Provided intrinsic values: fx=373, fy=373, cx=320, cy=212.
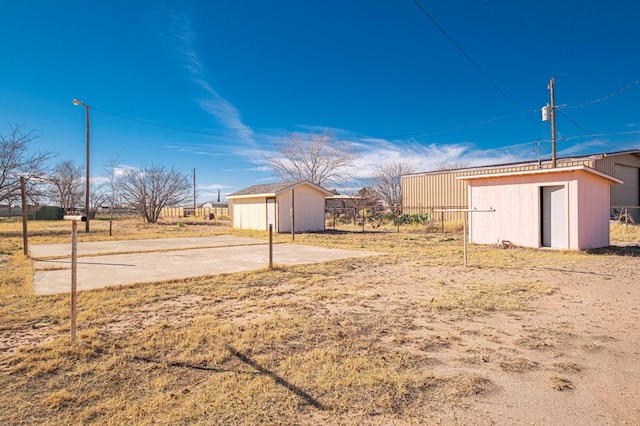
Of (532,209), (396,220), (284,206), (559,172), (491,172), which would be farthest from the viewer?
(491,172)

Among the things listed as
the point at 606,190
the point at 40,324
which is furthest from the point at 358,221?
the point at 40,324

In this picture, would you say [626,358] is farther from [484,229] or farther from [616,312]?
[484,229]

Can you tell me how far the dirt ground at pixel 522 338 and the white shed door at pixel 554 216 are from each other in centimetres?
426

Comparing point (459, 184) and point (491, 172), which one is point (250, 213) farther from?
point (491, 172)

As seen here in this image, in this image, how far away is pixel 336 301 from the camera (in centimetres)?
546

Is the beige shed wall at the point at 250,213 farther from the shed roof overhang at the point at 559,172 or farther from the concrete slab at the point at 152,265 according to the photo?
the shed roof overhang at the point at 559,172

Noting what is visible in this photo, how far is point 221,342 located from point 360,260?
6391mm

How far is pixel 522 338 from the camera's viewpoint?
3846mm

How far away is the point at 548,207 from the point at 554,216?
1.07ft

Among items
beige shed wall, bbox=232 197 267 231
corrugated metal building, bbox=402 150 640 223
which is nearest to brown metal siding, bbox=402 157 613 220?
corrugated metal building, bbox=402 150 640 223

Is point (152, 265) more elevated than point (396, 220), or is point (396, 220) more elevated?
point (396, 220)

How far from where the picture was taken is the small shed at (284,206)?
20.9 metres

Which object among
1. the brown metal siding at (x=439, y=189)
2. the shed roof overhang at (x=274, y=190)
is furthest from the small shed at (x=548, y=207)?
the brown metal siding at (x=439, y=189)

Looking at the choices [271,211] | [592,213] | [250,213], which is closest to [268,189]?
[271,211]
